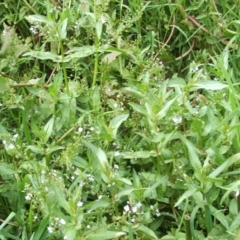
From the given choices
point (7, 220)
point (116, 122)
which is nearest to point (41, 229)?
point (7, 220)

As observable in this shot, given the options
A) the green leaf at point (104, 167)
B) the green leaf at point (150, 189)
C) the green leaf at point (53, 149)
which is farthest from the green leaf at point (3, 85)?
the green leaf at point (150, 189)

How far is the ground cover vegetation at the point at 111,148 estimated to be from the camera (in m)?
1.95

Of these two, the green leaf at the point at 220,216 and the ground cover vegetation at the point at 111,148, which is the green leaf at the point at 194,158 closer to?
the ground cover vegetation at the point at 111,148

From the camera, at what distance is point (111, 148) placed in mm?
2324

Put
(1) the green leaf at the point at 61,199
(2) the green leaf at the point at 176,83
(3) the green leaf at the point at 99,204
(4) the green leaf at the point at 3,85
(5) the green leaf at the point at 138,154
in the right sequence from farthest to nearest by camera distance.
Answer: (4) the green leaf at the point at 3,85 → (2) the green leaf at the point at 176,83 → (5) the green leaf at the point at 138,154 → (3) the green leaf at the point at 99,204 → (1) the green leaf at the point at 61,199

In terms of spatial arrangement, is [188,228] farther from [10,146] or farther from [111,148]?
[10,146]

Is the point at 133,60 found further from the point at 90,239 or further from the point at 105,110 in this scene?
the point at 90,239

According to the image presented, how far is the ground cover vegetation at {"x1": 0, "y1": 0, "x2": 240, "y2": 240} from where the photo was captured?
195cm

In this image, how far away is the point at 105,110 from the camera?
2549 mm

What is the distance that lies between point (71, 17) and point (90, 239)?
3.91 ft

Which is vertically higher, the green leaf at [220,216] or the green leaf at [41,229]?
the green leaf at [41,229]

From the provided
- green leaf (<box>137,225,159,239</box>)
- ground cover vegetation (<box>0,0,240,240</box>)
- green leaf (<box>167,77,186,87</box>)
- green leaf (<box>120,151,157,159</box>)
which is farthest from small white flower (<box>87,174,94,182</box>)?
green leaf (<box>167,77,186,87</box>)

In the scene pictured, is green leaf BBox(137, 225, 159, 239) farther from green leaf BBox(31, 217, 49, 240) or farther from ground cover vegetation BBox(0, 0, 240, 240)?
green leaf BBox(31, 217, 49, 240)

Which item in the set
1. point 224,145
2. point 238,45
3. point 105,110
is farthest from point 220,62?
point 238,45
